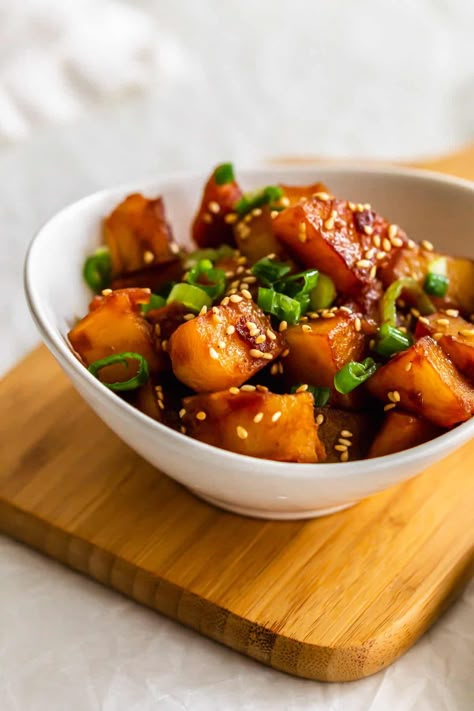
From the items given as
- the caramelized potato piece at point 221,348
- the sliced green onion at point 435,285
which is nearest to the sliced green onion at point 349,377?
the caramelized potato piece at point 221,348

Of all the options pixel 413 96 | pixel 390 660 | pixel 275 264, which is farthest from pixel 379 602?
pixel 413 96

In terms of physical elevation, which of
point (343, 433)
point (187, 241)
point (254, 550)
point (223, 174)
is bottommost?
point (254, 550)

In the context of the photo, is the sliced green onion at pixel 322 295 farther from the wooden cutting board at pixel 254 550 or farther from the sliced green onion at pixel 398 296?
the wooden cutting board at pixel 254 550

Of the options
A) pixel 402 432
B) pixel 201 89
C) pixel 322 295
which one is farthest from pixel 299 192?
pixel 201 89

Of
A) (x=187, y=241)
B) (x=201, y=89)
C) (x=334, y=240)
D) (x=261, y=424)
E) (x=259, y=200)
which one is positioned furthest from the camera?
(x=201, y=89)

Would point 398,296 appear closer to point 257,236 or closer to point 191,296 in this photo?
point 257,236
